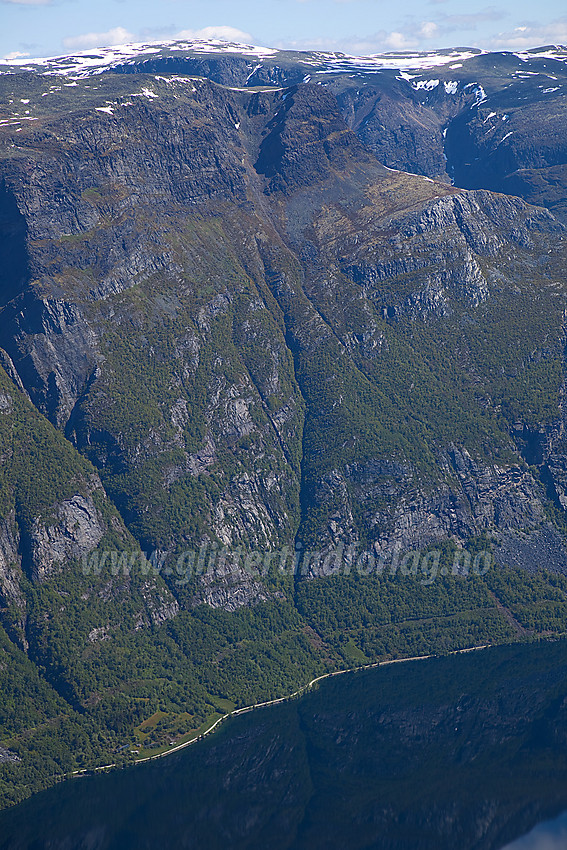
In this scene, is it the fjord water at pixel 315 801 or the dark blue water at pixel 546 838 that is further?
the fjord water at pixel 315 801

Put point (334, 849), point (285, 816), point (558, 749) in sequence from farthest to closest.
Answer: point (558, 749)
point (285, 816)
point (334, 849)

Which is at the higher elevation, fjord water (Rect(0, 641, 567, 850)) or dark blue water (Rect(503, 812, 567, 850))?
dark blue water (Rect(503, 812, 567, 850))

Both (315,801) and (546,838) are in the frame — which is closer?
(546,838)

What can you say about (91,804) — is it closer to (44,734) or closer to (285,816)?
(44,734)

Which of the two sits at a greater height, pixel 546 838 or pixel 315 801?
pixel 546 838

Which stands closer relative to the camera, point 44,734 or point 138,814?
point 138,814

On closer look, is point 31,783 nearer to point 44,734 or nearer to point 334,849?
point 44,734

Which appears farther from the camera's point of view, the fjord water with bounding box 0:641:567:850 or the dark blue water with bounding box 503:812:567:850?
the fjord water with bounding box 0:641:567:850

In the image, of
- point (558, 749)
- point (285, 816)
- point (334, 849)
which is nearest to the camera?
point (334, 849)

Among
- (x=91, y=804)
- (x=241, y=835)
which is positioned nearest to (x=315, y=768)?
(x=241, y=835)

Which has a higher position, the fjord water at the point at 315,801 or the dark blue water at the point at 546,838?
the dark blue water at the point at 546,838
